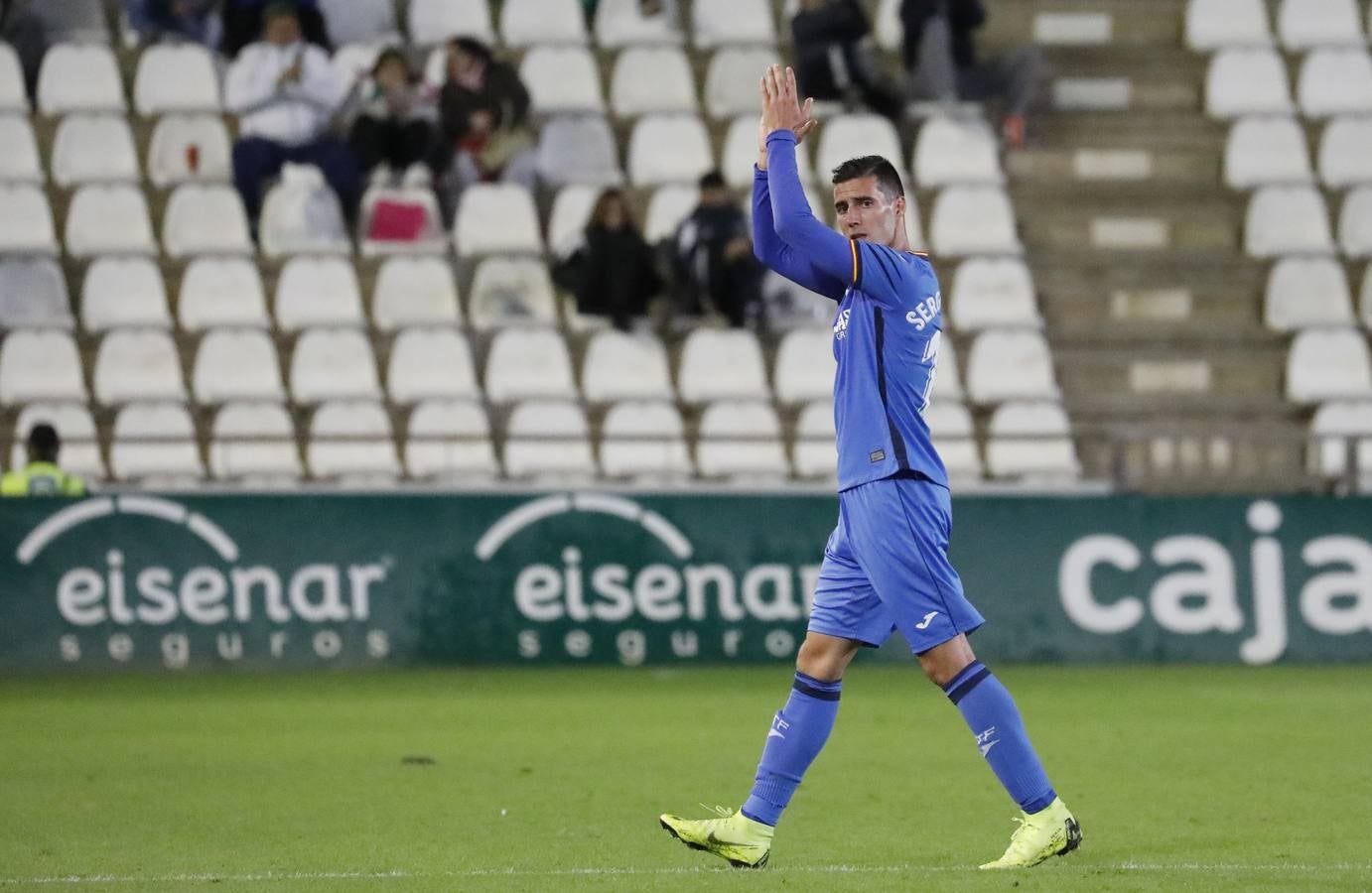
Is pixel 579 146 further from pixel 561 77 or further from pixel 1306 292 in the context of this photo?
pixel 1306 292

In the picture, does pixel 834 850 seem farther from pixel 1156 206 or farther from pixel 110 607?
pixel 1156 206

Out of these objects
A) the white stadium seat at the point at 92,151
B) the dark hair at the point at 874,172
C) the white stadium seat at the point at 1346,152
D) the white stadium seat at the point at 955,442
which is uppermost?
the white stadium seat at the point at 92,151

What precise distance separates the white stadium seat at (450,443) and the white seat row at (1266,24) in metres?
7.66

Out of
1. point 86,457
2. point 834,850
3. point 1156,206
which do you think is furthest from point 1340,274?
point 834,850

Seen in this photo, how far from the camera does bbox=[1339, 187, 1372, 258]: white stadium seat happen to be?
16.3 meters

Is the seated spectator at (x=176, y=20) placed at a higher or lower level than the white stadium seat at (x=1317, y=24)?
higher

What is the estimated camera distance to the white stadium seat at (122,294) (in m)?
14.8

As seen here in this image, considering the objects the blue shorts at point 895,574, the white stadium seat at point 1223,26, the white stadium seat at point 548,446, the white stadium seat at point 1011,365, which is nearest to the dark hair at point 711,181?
the white stadium seat at point 548,446

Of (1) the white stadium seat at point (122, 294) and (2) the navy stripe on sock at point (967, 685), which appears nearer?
(2) the navy stripe on sock at point (967, 685)

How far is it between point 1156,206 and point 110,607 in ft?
28.8

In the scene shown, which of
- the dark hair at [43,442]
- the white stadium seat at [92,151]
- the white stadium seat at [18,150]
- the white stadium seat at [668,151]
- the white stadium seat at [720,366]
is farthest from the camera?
the white stadium seat at [668,151]

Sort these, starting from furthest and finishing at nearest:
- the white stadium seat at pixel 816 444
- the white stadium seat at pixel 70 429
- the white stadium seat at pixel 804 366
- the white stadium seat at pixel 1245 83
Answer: the white stadium seat at pixel 1245 83
the white stadium seat at pixel 804 366
the white stadium seat at pixel 816 444
the white stadium seat at pixel 70 429

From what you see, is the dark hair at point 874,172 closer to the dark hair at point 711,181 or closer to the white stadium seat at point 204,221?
the dark hair at point 711,181

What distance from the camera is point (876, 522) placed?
19.3 feet
